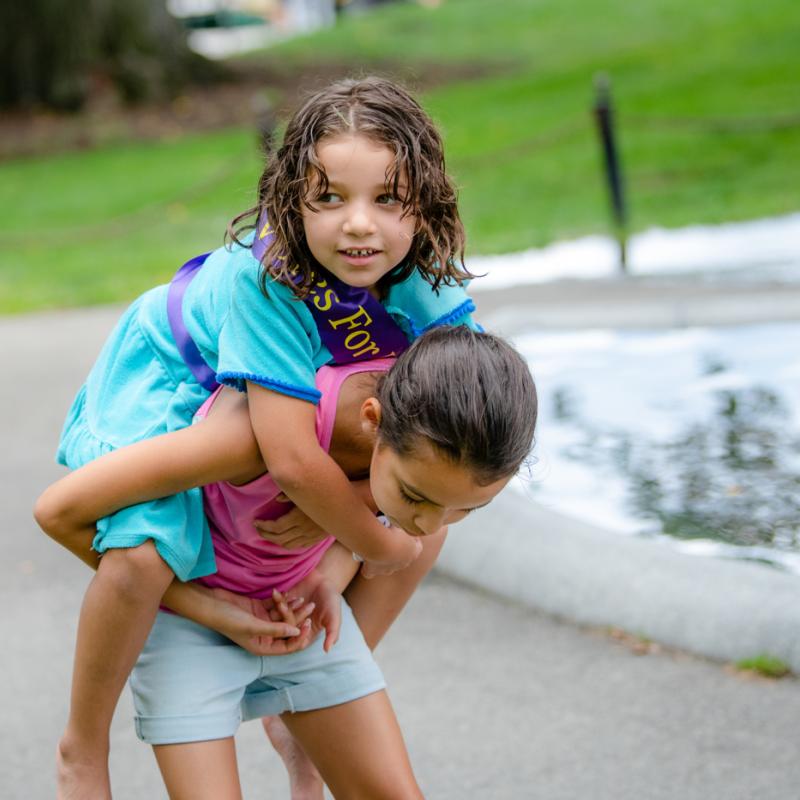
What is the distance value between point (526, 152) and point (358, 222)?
1339cm

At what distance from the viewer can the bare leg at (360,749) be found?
237cm

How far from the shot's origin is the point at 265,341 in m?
2.10

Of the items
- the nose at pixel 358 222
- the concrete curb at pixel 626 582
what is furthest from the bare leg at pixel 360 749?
the concrete curb at pixel 626 582

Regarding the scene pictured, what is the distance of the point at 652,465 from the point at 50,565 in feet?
6.49

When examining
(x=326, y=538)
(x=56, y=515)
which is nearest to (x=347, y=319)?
(x=326, y=538)

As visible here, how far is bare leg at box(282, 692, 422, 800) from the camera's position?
237 centimetres

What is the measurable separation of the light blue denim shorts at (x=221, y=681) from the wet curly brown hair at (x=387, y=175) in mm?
656

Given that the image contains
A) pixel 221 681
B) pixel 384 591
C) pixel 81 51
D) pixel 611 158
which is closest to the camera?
pixel 221 681

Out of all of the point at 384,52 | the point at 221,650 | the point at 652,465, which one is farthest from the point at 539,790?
the point at 384,52

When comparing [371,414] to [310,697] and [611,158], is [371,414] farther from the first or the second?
[611,158]

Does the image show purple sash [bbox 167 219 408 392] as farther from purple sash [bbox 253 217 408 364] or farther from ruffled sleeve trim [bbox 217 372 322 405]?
ruffled sleeve trim [bbox 217 372 322 405]

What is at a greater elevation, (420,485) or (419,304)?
(419,304)

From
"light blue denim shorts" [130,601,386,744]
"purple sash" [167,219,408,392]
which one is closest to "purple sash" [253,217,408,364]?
"purple sash" [167,219,408,392]

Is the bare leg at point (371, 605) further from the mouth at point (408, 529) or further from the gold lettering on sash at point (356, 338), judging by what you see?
the gold lettering on sash at point (356, 338)
